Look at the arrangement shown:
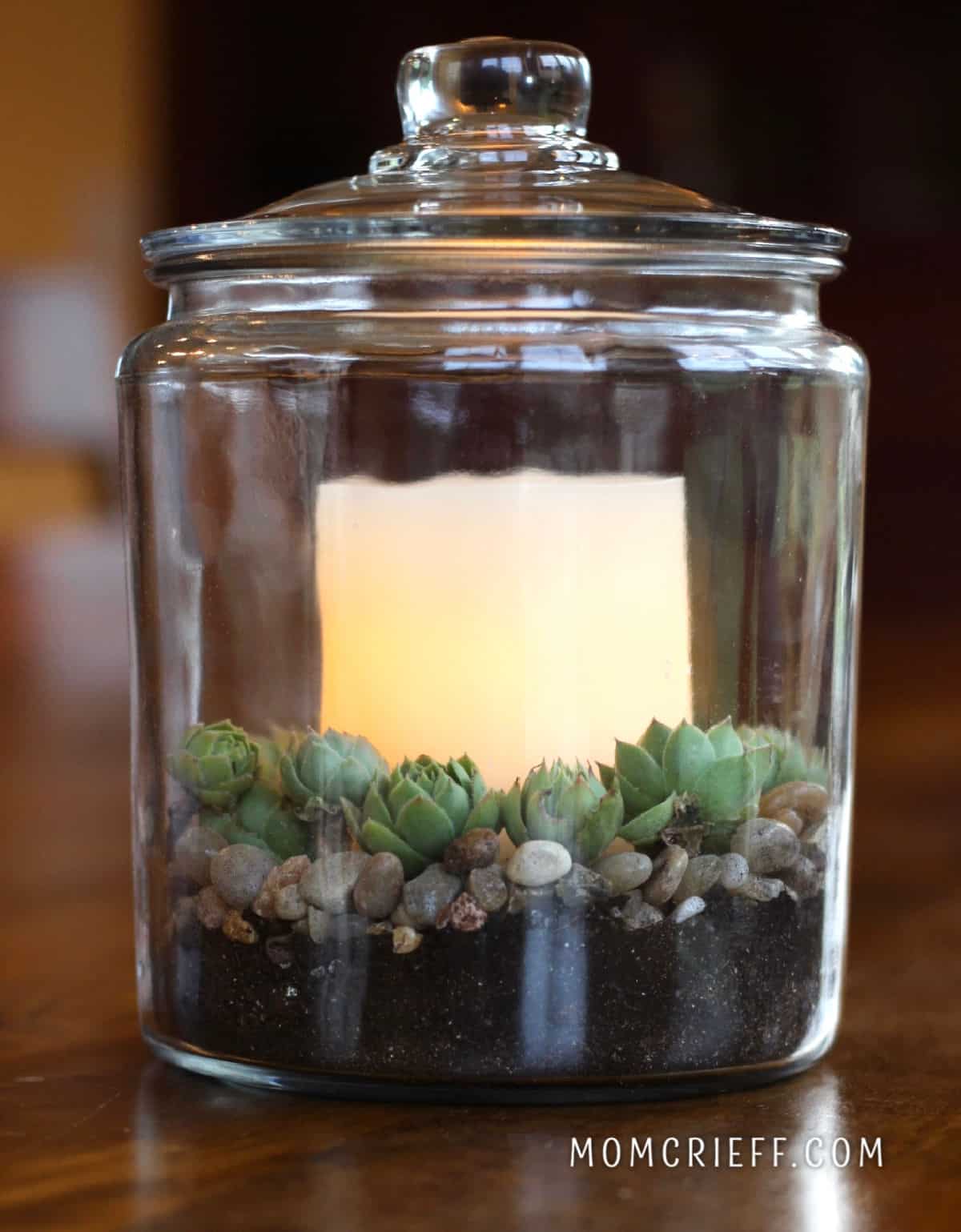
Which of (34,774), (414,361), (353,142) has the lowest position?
(34,774)

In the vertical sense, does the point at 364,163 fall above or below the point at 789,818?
above

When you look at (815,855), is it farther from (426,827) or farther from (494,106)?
(494,106)

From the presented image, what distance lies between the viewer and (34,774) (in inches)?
39.6

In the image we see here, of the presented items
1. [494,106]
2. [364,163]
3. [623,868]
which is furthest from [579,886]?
[364,163]

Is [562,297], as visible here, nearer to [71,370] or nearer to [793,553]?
[793,553]

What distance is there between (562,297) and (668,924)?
164 mm

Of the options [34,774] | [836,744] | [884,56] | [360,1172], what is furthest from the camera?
[884,56]

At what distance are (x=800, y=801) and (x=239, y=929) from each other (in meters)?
0.15

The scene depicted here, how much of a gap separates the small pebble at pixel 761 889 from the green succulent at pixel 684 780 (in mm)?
15

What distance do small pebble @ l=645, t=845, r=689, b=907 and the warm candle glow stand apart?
0.03 m

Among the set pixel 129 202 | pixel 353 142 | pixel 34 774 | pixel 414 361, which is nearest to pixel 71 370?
pixel 129 202

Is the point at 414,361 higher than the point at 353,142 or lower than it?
lower

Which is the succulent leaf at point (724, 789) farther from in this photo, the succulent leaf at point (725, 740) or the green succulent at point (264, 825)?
the green succulent at point (264, 825)

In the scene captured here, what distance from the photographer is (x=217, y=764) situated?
0.49 metres
